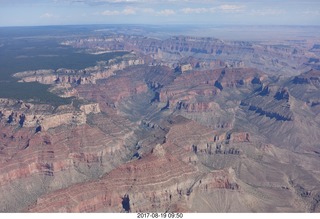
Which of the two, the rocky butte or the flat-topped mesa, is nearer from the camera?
the rocky butte

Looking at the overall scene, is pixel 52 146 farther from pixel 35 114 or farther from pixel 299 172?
pixel 299 172

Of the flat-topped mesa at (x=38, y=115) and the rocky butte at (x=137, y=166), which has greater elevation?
the flat-topped mesa at (x=38, y=115)

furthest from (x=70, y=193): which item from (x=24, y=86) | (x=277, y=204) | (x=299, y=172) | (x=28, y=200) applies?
(x=24, y=86)

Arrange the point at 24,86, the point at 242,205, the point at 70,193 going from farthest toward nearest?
the point at 24,86 < the point at 242,205 < the point at 70,193

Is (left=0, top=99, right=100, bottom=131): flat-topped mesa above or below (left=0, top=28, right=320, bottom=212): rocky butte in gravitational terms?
above

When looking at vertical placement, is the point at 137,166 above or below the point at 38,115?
below

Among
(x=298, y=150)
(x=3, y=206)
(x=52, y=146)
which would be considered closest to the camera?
(x=3, y=206)

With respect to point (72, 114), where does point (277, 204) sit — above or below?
below

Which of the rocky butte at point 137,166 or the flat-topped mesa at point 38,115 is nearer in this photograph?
the rocky butte at point 137,166

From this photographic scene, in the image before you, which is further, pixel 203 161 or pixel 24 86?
pixel 24 86

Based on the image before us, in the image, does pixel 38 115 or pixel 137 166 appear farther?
pixel 38 115
